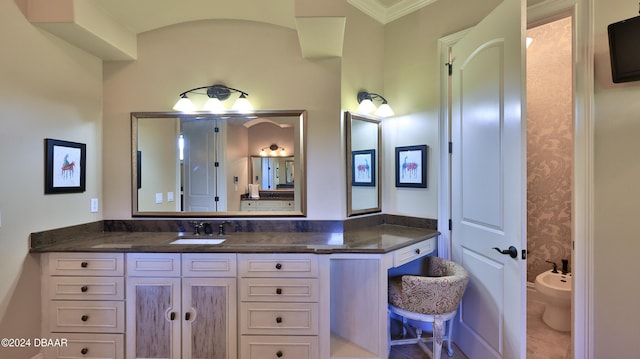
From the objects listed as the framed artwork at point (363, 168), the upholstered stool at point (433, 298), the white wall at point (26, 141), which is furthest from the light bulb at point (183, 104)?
the upholstered stool at point (433, 298)

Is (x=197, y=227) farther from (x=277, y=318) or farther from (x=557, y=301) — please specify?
(x=557, y=301)

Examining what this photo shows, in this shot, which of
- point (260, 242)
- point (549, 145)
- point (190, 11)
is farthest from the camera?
point (549, 145)

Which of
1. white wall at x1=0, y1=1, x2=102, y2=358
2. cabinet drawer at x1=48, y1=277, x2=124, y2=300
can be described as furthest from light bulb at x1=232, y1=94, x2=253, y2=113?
cabinet drawer at x1=48, y1=277, x2=124, y2=300

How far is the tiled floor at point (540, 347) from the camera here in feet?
6.69

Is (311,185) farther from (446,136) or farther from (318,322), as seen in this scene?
(446,136)

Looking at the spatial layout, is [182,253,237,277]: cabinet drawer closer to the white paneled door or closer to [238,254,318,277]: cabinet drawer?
[238,254,318,277]: cabinet drawer

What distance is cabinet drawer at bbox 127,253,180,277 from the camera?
1799 millimetres

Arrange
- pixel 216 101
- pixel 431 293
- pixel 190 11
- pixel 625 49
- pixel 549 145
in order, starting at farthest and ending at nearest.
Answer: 1. pixel 549 145
2. pixel 216 101
3. pixel 190 11
4. pixel 431 293
5. pixel 625 49

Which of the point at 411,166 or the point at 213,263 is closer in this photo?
the point at 213,263

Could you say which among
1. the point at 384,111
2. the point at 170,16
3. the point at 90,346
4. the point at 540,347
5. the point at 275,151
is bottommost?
the point at 540,347

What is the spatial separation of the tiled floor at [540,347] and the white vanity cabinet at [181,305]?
1.26 meters

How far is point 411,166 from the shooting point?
2441 mm

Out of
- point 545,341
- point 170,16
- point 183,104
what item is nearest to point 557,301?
point 545,341

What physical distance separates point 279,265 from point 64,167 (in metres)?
1.72
